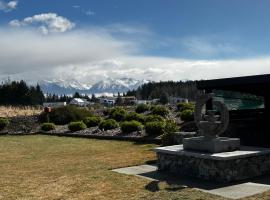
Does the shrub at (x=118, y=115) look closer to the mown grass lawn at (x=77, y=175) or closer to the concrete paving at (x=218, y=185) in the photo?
the mown grass lawn at (x=77, y=175)

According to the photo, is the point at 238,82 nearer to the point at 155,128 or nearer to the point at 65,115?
the point at 155,128

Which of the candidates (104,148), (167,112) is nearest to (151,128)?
(104,148)

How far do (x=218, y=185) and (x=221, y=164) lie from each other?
53 centimetres

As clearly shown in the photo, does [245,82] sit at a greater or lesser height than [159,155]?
greater

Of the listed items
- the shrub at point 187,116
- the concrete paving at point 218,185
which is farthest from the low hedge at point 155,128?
the concrete paving at point 218,185

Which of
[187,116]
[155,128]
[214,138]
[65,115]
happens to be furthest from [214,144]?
[65,115]

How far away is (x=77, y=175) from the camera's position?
11953 mm

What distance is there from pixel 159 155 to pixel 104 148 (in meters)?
7.09

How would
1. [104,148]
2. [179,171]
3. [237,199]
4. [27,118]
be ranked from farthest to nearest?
[27,118]
[104,148]
[179,171]
[237,199]

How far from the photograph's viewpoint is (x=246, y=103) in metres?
17.6

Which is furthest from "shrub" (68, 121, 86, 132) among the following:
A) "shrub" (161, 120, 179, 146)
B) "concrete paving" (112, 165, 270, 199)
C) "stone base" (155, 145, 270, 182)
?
"stone base" (155, 145, 270, 182)

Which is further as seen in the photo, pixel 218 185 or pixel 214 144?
pixel 214 144

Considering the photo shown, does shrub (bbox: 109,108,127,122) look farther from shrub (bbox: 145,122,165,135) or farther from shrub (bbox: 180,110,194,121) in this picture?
shrub (bbox: 145,122,165,135)

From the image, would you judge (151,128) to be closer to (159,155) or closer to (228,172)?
(159,155)
